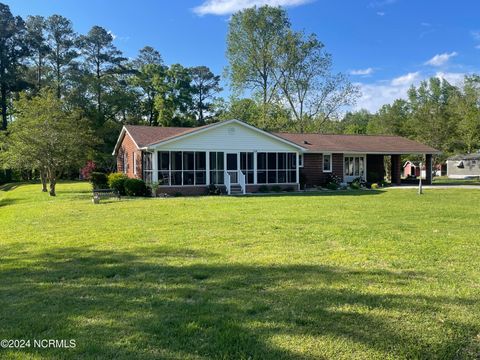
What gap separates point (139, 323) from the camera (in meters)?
3.80

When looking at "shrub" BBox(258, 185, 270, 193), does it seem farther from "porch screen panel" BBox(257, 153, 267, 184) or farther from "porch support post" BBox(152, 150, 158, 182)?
"porch support post" BBox(152, 150, 158, 182)

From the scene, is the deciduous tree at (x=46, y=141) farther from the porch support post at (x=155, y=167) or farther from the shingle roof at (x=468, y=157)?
the shingle roof at (x=468, y=157)

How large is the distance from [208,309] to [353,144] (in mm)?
26441

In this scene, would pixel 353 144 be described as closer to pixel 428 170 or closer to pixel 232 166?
pixel 428 170

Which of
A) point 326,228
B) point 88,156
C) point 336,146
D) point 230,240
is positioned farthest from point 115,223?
point 336,146

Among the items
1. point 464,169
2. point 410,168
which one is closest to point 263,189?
point 410,168

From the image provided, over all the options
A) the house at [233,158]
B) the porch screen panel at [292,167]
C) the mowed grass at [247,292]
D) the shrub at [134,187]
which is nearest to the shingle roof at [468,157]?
the house at [233,158]

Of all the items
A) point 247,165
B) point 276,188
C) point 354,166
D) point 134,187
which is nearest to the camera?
point 134,187

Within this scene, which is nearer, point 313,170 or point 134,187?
point 134,187

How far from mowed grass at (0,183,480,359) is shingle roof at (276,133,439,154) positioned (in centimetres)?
1836

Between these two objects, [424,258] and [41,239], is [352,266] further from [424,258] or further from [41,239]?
[41,239]

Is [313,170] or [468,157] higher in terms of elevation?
[468,157]

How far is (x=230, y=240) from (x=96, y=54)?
50848 mm

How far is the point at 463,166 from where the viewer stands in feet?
161
